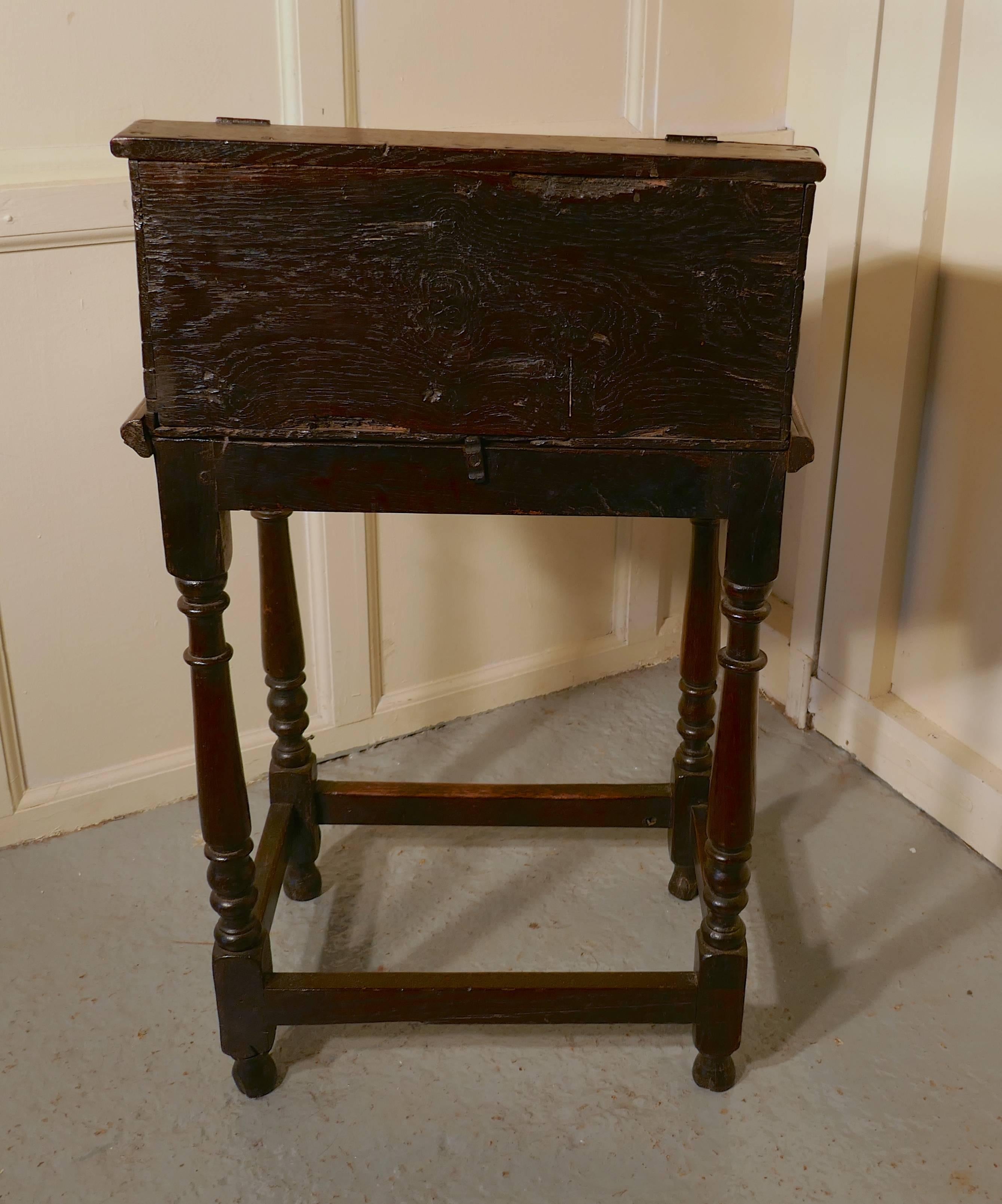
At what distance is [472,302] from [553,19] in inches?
41.7

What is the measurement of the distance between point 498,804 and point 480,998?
37 centimetres

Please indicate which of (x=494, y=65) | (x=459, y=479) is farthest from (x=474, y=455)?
(x=494, y=65)

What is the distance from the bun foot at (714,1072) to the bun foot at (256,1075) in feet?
1.79

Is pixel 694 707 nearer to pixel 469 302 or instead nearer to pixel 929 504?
pixel 929 504

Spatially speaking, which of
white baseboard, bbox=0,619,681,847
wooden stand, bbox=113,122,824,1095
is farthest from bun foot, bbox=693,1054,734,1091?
white baseboard, bbox=0,619,681,847

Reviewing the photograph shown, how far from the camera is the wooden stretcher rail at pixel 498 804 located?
72.8 inches

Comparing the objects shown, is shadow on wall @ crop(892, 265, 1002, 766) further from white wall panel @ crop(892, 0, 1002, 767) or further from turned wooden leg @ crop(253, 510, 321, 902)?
turned wooden leg @ crop(253, 510, 321, 902)

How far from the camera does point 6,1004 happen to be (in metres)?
1.73

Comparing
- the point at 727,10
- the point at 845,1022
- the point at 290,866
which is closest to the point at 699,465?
the point at 845,1022

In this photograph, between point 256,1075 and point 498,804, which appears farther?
point 498,804

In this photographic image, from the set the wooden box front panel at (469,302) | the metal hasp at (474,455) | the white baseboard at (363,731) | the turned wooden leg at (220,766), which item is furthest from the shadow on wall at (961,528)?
the turned wooden leg at (220,766)

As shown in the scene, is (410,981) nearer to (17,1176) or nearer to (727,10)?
(17,1176)

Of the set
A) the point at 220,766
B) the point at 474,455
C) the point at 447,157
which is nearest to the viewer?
the point at 447,157

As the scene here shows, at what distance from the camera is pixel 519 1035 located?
1.68 metres
